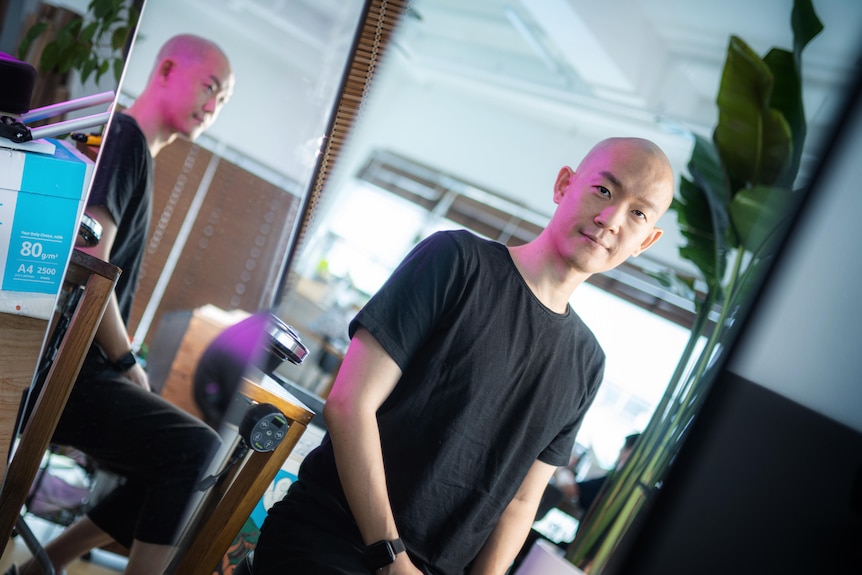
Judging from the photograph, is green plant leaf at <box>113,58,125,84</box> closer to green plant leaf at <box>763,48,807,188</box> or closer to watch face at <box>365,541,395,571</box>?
watch face at <box>365,541,395,571</box>

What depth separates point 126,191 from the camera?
66.8 inches

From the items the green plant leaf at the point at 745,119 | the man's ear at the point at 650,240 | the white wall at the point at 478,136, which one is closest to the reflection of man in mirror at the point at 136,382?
the white wall at the point at 478,136

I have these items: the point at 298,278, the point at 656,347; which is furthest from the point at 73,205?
the point at 656,347

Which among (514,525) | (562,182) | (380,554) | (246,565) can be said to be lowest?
(246,565)

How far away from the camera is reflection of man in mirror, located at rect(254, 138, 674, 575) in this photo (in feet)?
4.75

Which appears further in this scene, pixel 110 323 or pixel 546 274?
pixel 110 323

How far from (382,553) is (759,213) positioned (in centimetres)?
108

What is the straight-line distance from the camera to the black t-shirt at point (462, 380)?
146cm

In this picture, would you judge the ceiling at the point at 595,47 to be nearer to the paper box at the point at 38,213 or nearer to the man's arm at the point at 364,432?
the paper box at the point at 38,213

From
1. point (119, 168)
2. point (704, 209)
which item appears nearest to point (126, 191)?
point (119, 168)

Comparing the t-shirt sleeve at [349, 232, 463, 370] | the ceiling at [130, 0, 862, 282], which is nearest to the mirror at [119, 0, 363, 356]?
the ceiling at [130, 0, 862, 282]

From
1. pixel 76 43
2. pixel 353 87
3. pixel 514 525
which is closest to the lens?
pixel 514 525

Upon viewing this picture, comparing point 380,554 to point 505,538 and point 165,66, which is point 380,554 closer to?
point 505,538

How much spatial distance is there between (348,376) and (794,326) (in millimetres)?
1064
